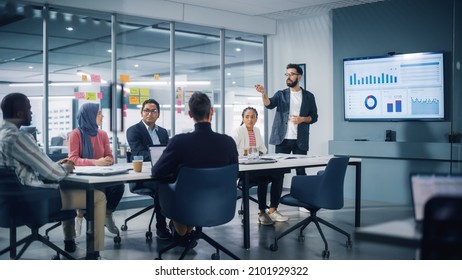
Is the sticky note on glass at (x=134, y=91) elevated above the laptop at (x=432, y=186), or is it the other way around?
the sticky note on glass at (x=134, y=91)

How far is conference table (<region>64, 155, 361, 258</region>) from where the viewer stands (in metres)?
2.78

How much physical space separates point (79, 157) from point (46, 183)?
0.93 meters

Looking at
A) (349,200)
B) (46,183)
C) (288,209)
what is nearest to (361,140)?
(288,209)

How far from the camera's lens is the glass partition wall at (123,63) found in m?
4.02

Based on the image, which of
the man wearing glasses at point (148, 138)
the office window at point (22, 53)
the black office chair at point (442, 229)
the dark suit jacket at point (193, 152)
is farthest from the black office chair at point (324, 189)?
the black office chair at point (442, 229)

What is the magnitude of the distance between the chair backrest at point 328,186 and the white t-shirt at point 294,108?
1276 mm

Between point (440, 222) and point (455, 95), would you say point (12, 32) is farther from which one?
point (440, 222)

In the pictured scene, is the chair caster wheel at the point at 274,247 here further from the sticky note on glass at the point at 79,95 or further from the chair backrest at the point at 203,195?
the sticky note on glass at the point at 79,95

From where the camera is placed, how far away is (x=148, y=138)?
4188 millimetres

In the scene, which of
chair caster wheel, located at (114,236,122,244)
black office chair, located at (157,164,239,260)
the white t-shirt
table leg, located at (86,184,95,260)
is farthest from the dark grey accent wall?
chair caster wheel, located at (114,236,122,244)

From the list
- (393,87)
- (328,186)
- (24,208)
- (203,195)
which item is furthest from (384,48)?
(24,208)

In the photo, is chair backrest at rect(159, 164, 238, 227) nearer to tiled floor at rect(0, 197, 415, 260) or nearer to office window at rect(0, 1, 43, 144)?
tiled floor at rect(0, 197, 415, 260)

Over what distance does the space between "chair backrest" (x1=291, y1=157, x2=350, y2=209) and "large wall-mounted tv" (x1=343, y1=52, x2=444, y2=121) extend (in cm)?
105

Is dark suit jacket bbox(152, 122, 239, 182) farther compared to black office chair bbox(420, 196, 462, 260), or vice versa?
dark suit jacket bbox(152, 122, 239, 182)
